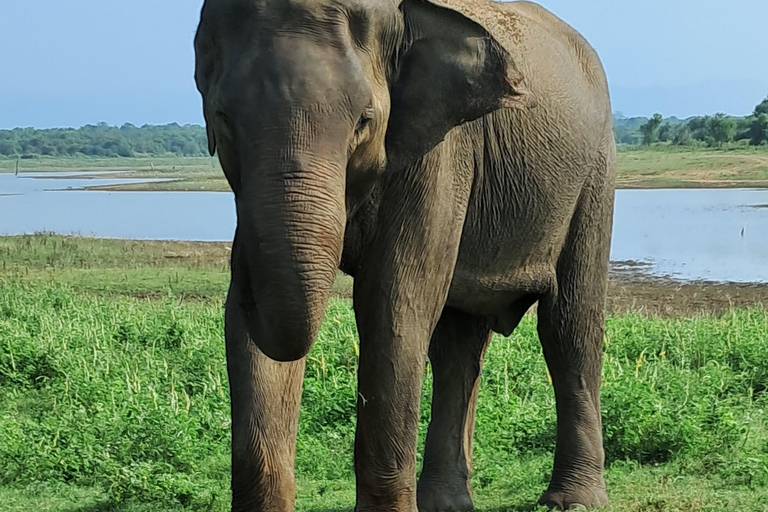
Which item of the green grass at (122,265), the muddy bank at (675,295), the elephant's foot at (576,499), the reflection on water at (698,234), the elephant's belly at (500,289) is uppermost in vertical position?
the elephant's belly at (500,289)

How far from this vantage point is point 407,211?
4.74m

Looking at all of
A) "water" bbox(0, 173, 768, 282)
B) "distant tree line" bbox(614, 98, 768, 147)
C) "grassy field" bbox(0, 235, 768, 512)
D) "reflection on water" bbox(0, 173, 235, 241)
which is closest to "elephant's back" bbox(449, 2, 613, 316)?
"grassy field" bbox(0, 235, 768, 512)

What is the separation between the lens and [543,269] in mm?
6094

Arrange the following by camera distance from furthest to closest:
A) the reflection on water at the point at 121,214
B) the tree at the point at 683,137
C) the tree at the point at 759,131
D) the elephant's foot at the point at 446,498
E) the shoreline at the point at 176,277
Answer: the tree at the point at 683,137
the tree at the point at 759,131
the reflection on water at the point at 121,214
the shoreline at the point at 176,277
the elephant's foot at the point at 446,498

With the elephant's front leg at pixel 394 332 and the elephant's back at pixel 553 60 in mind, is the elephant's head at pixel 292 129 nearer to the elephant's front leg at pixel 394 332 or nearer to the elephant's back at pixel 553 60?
the elephant's front leg at pixel 394 332

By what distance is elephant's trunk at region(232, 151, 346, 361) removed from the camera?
3.73 m

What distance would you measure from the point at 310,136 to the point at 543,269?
8.35 ft

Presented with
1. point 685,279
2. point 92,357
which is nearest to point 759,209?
point 685,279

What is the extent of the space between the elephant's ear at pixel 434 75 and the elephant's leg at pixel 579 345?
1788 millimetres

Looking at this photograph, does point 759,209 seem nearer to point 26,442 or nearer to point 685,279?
point 685,279

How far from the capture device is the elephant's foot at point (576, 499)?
240 inches

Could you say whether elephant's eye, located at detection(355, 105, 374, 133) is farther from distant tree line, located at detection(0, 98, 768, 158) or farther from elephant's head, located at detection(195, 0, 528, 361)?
distant tree line, located at detection(0, 98, 768, 158)

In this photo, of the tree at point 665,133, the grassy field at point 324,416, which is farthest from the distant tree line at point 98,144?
the grassy field at point 324,416

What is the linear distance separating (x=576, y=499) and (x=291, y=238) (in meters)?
2.98
